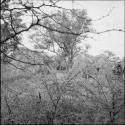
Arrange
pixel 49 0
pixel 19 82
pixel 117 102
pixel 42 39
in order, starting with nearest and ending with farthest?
1. pixel 49 0
2. pixel 117 102
3. pixel 19 82
4. pixel 42 39

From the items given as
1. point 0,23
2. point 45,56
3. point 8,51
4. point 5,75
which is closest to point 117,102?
point 45,56

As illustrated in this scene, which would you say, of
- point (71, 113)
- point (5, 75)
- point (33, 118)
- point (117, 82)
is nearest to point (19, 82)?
point (5, 75)

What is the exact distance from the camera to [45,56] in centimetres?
454

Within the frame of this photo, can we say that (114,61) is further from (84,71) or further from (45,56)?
(45,56)

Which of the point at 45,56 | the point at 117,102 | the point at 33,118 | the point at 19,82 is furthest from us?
the point at 33,118

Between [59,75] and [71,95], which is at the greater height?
[59,75]

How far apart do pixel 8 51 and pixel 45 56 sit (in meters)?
1.08

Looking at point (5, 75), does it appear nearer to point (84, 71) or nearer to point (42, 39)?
point (84, 71)

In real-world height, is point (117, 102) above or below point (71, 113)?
above

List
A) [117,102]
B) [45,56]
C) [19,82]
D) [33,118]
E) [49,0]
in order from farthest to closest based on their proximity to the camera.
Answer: [33,118] → [19,82] → [45,56] → [117,102] → [49,0]

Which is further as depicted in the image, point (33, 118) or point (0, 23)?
point (33, 118)

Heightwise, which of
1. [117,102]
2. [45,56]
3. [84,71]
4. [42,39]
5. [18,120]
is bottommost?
[18,120]

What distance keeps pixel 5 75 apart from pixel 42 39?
78.4 ft

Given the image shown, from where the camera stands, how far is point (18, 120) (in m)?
6.06
